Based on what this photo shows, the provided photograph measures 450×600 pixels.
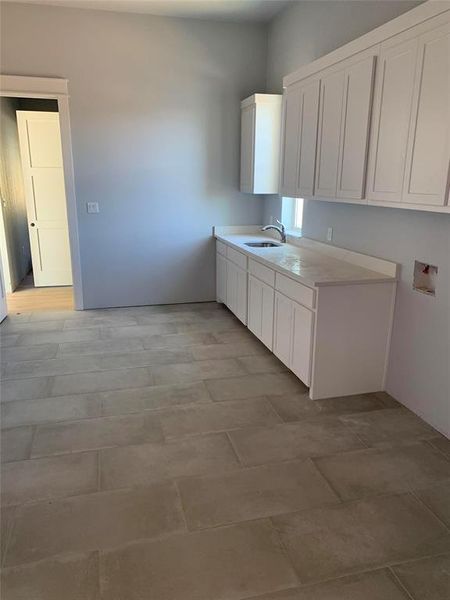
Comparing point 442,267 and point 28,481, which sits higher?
point 442,267

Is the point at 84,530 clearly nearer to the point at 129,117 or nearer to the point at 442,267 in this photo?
the point at 442,267

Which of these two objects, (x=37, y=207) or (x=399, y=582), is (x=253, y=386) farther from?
(x=37, y=207)

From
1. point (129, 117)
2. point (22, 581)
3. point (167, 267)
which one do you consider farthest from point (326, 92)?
point (22, 581)

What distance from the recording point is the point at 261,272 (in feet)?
12.4

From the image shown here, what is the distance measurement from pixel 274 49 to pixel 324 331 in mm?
3388

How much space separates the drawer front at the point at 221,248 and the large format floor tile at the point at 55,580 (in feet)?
11.6

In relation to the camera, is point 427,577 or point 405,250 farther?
point 405,250

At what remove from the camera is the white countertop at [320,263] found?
2930 millimetres

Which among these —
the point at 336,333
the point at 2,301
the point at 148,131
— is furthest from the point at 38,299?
the point at 336,333

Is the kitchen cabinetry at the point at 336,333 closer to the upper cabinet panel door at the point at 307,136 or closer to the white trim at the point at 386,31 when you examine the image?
the upper cabinet panel door at the point at 307,136

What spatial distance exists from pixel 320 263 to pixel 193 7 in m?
2.89

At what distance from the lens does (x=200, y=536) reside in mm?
1875

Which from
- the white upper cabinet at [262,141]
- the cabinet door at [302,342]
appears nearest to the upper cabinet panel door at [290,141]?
the white upper cabinet at [262,141]

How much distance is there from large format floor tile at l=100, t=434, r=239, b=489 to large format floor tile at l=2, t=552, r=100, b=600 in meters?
0.44
